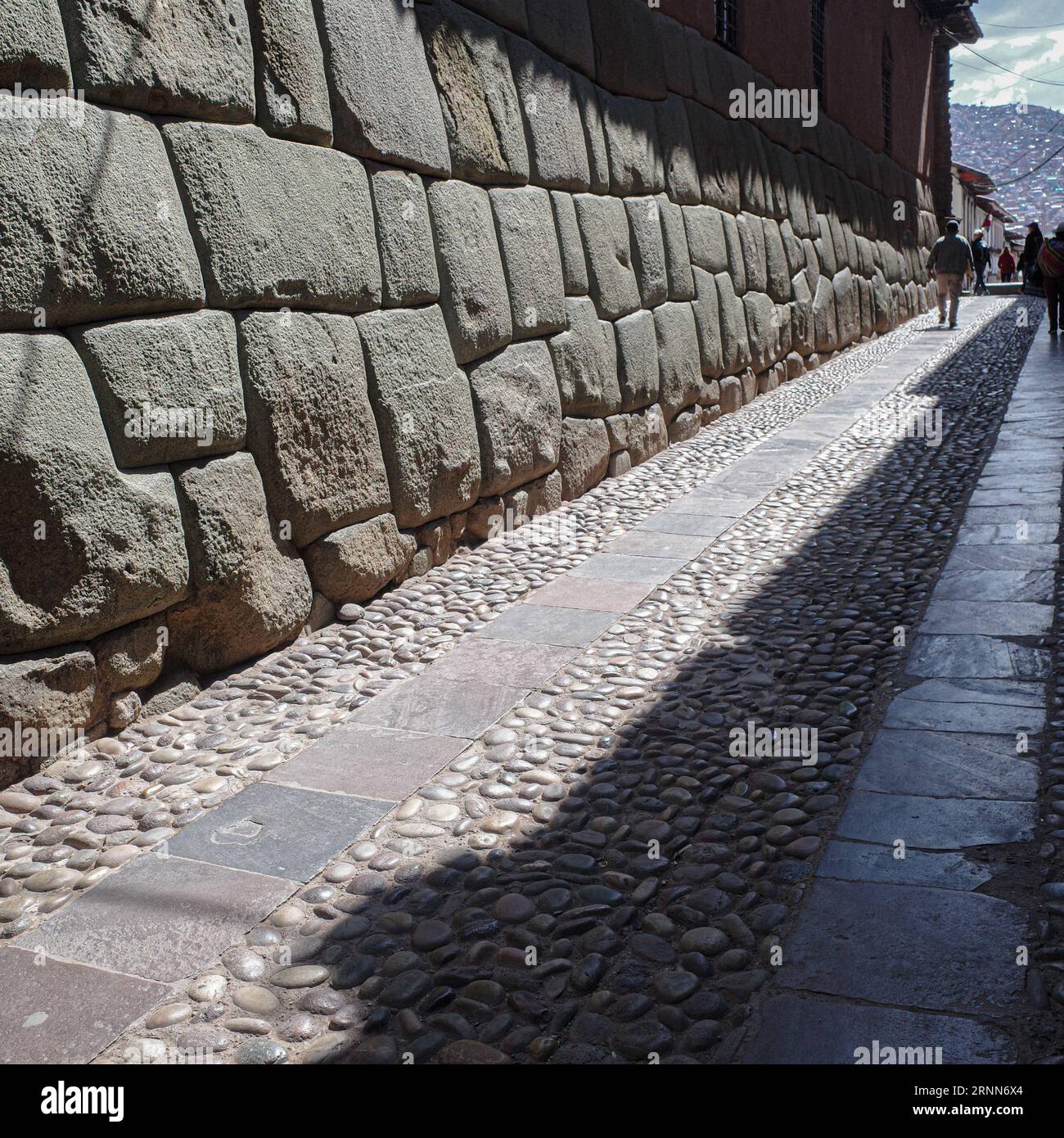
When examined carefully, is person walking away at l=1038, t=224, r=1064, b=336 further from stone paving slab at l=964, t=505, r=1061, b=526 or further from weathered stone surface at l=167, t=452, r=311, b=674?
weathered stone surface at l=167, t=452, r=311, b=674

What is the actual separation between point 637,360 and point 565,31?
76.0 inches

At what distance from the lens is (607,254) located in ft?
20.8

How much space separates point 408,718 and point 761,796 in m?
A: 1.18

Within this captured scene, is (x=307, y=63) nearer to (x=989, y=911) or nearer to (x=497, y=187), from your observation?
(x=497, y=187)

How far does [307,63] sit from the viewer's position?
3.88m

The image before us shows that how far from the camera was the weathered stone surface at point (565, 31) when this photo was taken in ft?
18.7

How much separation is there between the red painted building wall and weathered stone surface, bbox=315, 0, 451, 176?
11.8ft

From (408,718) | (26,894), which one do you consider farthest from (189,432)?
(26,894)

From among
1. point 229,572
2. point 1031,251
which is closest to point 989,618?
point 229,572

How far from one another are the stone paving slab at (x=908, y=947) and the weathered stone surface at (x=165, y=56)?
2.96 meters

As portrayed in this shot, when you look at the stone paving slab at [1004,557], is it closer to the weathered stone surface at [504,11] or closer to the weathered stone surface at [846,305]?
the weathered stone surface at [504,11]

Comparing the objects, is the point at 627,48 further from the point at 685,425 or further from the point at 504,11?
the point at 685,425

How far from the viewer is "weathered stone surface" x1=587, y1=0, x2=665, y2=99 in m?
6.46

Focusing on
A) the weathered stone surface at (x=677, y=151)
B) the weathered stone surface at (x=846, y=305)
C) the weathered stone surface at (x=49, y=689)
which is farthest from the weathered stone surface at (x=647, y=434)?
the weathered stone surface at (x=846, y=305)
